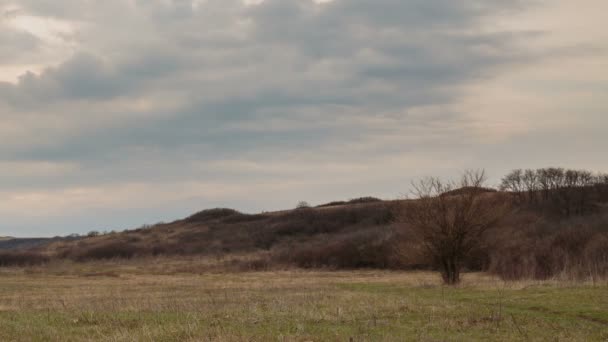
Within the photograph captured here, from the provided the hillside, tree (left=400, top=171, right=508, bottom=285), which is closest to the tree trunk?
tree (left=400, top=171, right=508, bottom=285)

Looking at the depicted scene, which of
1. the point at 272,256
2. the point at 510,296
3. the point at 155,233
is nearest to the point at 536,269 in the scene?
the point at 510,296

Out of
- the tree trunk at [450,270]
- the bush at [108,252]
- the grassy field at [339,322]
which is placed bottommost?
the grassy field at [339,322]

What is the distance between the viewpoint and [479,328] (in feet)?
52.5

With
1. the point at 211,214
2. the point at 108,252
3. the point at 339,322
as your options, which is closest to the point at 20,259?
the point at 108,252

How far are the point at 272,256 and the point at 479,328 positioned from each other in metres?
74.4

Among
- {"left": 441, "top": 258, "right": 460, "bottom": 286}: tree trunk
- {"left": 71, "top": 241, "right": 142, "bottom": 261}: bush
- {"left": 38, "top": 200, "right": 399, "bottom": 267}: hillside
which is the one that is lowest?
{"left": 441, "top": 258, "right": 460, "bottom": 286}: tree trunk

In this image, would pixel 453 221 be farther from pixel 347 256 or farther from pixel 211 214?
pixel 211 214

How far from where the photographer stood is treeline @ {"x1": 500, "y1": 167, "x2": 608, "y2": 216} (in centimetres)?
10869

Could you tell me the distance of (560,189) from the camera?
120312 millimetres

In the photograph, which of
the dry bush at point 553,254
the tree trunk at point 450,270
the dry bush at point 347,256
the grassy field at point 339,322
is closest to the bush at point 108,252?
the dry bush at point 347,256

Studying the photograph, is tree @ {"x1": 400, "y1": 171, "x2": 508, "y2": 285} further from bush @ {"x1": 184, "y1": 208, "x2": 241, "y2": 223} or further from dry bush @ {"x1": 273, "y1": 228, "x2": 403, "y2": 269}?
bush @ {"x1": 184, "y1": 208, "x2": 241, "y2": 223}

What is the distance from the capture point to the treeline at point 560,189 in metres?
109

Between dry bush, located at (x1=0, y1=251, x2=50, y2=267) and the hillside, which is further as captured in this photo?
the hillside

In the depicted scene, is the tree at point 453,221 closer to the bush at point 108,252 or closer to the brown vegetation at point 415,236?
the brown vegetation at point 415,236
